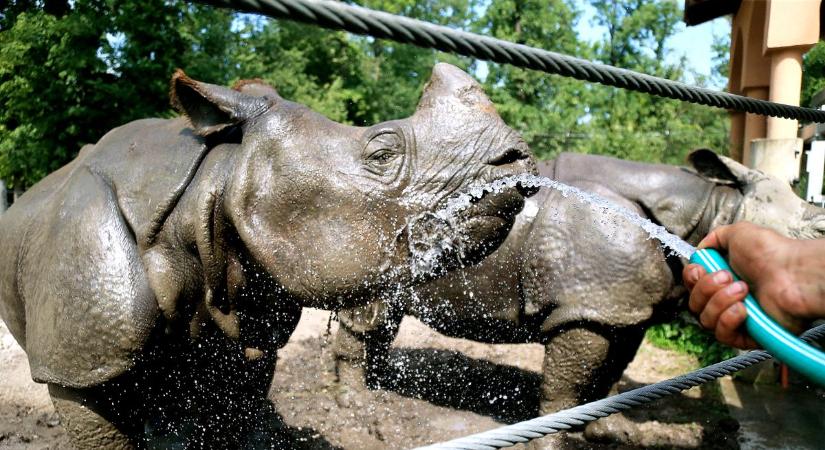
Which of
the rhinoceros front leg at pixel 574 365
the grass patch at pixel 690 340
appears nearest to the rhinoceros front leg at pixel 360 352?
the rhinoceros front leg at pixel 574 365

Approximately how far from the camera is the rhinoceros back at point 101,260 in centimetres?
203

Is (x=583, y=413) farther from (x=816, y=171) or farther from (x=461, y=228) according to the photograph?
(x=816, y=171)

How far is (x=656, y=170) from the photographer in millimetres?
4375

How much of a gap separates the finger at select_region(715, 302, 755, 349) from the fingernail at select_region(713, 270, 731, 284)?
0.05 metres

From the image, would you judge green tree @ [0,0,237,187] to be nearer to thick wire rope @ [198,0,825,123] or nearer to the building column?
the building column

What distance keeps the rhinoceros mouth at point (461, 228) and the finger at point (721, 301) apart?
0.61m

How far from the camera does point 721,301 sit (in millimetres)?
1286

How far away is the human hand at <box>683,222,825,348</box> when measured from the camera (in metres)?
1.19

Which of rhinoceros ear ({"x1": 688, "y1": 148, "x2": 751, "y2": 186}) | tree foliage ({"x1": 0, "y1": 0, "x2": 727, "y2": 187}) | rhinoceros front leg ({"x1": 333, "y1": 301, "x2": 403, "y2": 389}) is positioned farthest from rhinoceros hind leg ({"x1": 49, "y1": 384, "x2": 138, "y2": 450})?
tree foliage ({"x1": 0, "y1": 0, "x2": 727, "y2": 187})

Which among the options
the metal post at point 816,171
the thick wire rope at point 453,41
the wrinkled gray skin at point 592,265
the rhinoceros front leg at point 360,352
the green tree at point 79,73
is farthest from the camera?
the green tree at point 79,73

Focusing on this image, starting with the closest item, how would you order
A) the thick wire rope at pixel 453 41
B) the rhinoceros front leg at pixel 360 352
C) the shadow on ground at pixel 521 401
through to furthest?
1. the thick wire rope at pixel 453 41
2. the shadow on ground at pixel 521 401
3. the rhinoceros front leg at pixel 360 352

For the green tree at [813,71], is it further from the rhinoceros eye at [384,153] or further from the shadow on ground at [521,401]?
the rhinoceros eye at [384,153]

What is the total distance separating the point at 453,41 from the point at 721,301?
0.71 meters

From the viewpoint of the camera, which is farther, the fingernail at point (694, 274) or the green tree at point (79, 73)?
the green tree at point (79, 73)
